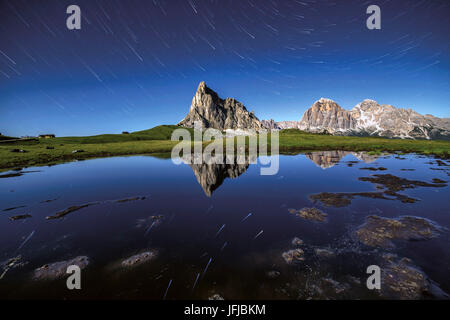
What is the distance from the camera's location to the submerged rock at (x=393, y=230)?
35.5ft

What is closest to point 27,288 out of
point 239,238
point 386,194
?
point 239,238

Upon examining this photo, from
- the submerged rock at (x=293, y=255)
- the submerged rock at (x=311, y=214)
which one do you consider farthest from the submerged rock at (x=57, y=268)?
the submerged rock at (x=311, y=214)

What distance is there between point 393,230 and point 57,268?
19526 mm

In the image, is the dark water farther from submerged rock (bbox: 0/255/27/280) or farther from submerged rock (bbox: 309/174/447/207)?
submerged rock (bbox: 309/174/447/207)

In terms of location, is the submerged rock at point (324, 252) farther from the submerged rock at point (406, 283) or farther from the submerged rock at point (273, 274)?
the submerged rock at point (273, 274)

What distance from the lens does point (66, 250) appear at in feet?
34.4

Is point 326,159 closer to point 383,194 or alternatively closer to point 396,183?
point 396,183

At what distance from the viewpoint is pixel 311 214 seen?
14750 millimetres

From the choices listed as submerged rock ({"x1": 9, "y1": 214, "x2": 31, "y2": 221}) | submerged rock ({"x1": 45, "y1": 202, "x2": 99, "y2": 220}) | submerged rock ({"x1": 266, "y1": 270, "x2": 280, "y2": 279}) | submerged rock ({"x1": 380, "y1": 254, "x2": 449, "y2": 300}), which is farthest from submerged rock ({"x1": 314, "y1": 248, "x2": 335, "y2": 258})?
submerged rock ({"x1": 9, "y1": 214, "x2": 31, "y2": 221})

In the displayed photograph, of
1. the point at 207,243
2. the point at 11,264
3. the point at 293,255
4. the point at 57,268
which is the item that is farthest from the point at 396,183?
the point at 11,264

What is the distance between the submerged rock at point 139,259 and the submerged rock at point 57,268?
198 cm

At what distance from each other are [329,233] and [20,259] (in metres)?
17.9

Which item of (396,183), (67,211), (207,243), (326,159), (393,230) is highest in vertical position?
(326,159)
